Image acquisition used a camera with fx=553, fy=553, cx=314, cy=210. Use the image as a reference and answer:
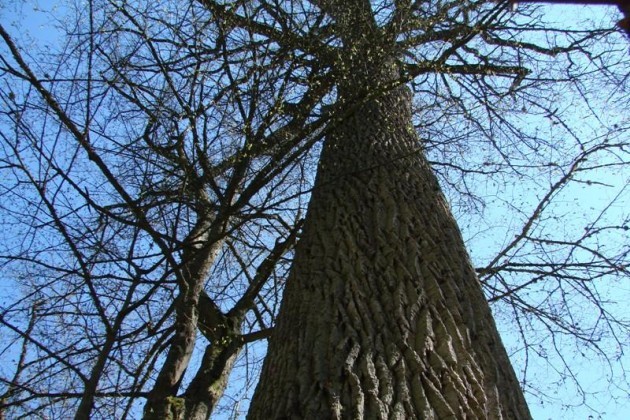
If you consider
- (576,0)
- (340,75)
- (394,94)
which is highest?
(394,94)

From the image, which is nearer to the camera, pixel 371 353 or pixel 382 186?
pixel 371 353

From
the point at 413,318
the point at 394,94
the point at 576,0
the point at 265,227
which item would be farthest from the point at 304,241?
the point at 576,0

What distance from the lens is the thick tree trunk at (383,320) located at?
1697 millimetres

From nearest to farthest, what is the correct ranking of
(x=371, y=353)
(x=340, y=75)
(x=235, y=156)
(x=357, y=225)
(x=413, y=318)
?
(x=371, y=353)
(x=413, y=318)
(x=357, y=225)
(x=235, y=156)
(x=340, y=75)

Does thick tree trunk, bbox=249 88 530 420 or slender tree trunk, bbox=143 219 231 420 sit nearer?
thick tree trunk, bbox=249 88 530 420

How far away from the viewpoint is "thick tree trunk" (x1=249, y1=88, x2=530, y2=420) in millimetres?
1697

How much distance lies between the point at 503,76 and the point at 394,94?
55.1 inches

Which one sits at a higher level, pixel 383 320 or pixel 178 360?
pixel 178 360

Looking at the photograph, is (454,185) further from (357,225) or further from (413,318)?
(413,318)

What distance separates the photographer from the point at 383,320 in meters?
1.98

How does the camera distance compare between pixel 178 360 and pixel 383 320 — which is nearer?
pixel 383 320

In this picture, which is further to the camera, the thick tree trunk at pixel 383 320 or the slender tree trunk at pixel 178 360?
the slender tree trunk at pixel 178 360

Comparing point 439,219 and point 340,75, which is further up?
point 340,75

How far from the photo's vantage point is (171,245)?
2.91 m
